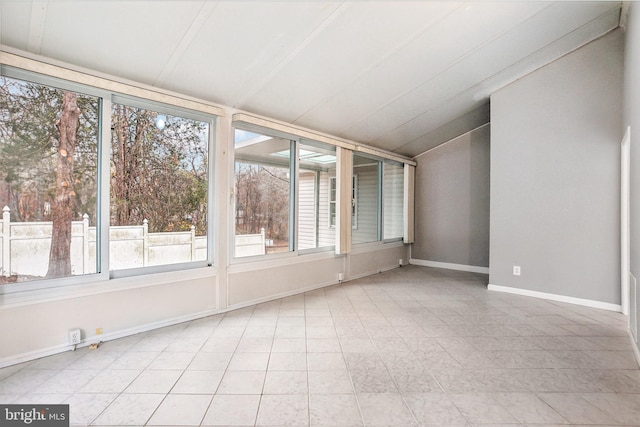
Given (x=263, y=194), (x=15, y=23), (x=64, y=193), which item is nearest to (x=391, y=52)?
(x=263, y=194)

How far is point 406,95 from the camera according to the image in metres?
4.17

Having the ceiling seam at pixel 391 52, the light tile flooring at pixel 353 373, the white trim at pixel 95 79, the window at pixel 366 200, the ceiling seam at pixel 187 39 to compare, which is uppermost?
the ceiling seam at pixel 391 52

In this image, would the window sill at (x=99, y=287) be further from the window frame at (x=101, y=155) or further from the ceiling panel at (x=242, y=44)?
the ceiling panel at (x=242, y=44)

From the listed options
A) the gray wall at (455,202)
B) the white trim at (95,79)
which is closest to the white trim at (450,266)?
the gray wall at (455,202)

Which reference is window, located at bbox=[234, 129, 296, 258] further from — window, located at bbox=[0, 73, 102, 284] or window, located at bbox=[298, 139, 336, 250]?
window, located at bbox=[0, 73, 102, 284]

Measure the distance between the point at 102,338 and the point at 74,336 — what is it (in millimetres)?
216

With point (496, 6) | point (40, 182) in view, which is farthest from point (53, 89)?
point (496, 6)

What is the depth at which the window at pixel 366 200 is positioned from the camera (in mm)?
6199

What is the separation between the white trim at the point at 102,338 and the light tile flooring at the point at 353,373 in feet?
0.23

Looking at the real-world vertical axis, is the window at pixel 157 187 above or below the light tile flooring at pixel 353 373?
above

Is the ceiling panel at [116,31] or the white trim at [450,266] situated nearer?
the ceiling panel at [116,31]

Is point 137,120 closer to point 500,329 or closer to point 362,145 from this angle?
point 362,145

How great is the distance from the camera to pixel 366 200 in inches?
256

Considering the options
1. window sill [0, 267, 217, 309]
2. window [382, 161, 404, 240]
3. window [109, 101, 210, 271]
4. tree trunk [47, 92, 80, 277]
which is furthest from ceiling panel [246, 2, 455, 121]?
window [382, 161, 404, 240]
